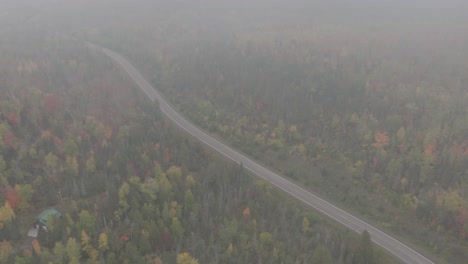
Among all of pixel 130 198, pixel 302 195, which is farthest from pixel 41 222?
pixel 302 195

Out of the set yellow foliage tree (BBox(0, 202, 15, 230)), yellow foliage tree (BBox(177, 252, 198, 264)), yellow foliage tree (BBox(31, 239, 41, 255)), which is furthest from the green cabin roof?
yellow foliage tree (BBox(177, 252, 198, 264))

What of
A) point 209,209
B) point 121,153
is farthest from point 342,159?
point 121,153

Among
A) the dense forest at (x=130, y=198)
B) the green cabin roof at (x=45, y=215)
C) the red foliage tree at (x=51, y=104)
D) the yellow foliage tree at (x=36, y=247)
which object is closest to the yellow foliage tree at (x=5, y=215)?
the dense forest at (x=130, y=198)

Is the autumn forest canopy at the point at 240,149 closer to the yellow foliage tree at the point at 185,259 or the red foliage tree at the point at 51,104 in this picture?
the yellow foliage tree at the point at 185,259

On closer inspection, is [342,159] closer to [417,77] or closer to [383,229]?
[383,229]

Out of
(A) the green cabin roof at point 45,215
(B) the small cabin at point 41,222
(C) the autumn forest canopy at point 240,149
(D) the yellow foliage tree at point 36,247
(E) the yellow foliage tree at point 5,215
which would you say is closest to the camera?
(D) the yellow foliage tree at point 36,247
